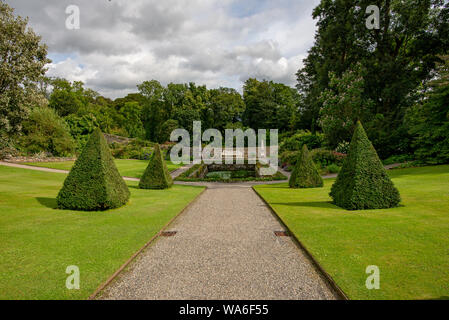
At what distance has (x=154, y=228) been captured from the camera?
6852 millimetres

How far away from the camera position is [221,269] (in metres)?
4.50

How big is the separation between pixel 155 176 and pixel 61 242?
935 centimetres

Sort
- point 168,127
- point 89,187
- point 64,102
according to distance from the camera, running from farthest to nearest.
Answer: point 64,102 → point 168,127 → point 89,187

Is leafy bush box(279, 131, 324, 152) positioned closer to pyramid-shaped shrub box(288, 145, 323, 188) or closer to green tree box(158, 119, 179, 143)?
pyramid-shaped shrub box(288, 145, 323, 188)

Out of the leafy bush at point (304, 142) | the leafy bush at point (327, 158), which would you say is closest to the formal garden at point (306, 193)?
the leafy bush at point (327, 158)

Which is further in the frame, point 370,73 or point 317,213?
point 370,73

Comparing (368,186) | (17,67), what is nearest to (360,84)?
(368,186)

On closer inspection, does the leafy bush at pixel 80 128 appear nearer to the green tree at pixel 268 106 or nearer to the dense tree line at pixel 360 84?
the dense tree line at pixel 360 84

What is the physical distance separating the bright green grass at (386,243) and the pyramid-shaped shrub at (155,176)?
26.5 feet

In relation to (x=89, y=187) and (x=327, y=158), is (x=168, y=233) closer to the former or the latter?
(x=89, y=187)

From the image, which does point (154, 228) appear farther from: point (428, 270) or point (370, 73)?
point (370, 73)

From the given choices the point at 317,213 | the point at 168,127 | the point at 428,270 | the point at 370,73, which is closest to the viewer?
the point at 428,270

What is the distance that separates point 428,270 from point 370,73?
2661 centimetres
